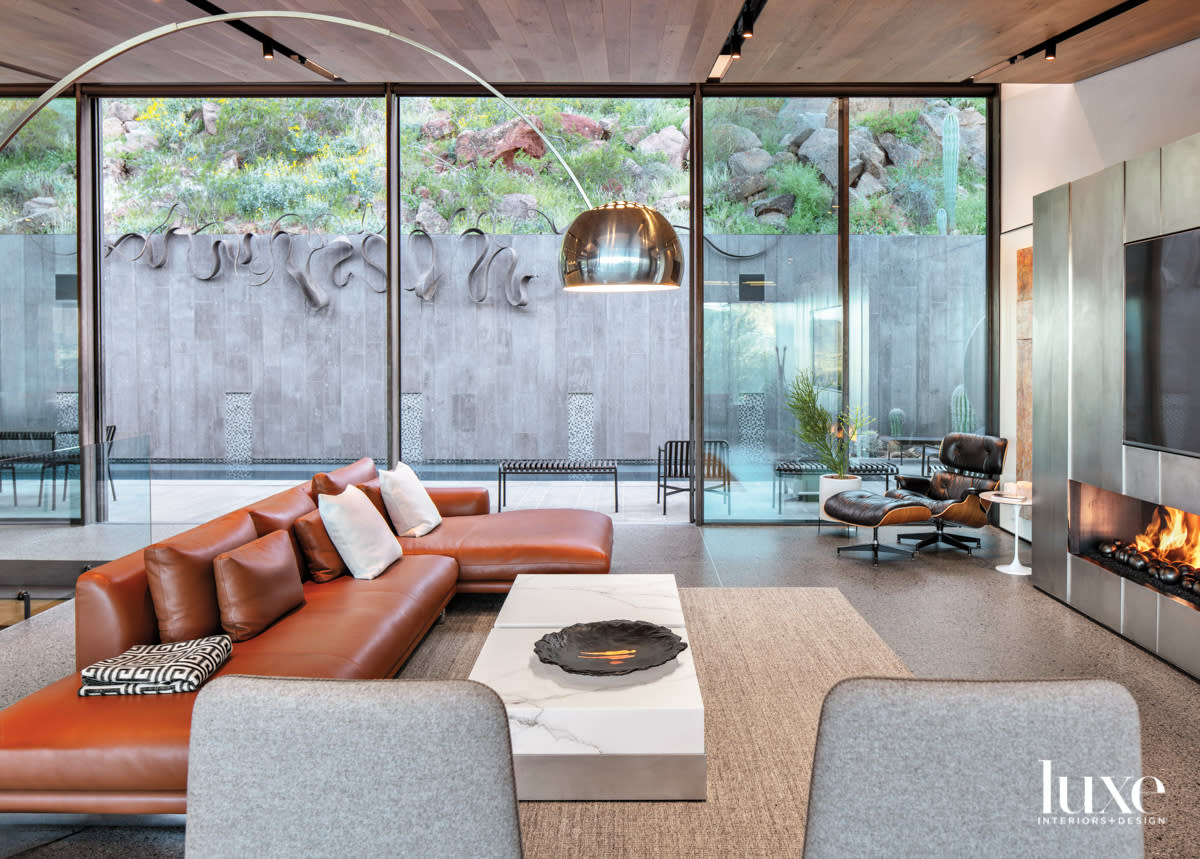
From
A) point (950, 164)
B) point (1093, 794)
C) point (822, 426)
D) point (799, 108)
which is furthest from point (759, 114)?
point (1093, 794)

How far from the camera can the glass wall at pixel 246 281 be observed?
733cm

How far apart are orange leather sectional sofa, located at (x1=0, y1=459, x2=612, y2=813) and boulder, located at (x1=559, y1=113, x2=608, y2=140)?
3908 millimetres

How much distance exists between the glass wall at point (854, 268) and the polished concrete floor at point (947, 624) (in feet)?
3.51

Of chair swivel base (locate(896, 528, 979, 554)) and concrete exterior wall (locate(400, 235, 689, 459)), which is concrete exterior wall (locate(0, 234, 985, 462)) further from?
chair swivel base (locate(896, 528, 979, 554))

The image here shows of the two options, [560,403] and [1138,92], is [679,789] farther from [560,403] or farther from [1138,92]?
[560,403]

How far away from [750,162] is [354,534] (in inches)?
182

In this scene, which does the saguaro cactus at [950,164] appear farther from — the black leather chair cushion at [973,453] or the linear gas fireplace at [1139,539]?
the linear gas fireplace at [1139,539]

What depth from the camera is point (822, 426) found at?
23.0 ft

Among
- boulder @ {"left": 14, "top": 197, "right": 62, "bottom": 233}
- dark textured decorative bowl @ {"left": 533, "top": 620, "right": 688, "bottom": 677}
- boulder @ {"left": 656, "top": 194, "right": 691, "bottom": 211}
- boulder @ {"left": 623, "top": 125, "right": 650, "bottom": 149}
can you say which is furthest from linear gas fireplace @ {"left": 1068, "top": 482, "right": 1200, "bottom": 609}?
boulder @ {"left": 14, "top": 197, "right": 62, "bottom": 233}

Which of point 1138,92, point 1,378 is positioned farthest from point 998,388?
point 1,378

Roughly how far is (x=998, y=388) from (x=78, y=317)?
740 centimetres

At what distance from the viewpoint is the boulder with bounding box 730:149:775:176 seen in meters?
7.11

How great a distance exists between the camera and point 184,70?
6285 mm

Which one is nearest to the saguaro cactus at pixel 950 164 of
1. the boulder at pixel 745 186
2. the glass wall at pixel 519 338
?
the boulder at pixel 745 186
